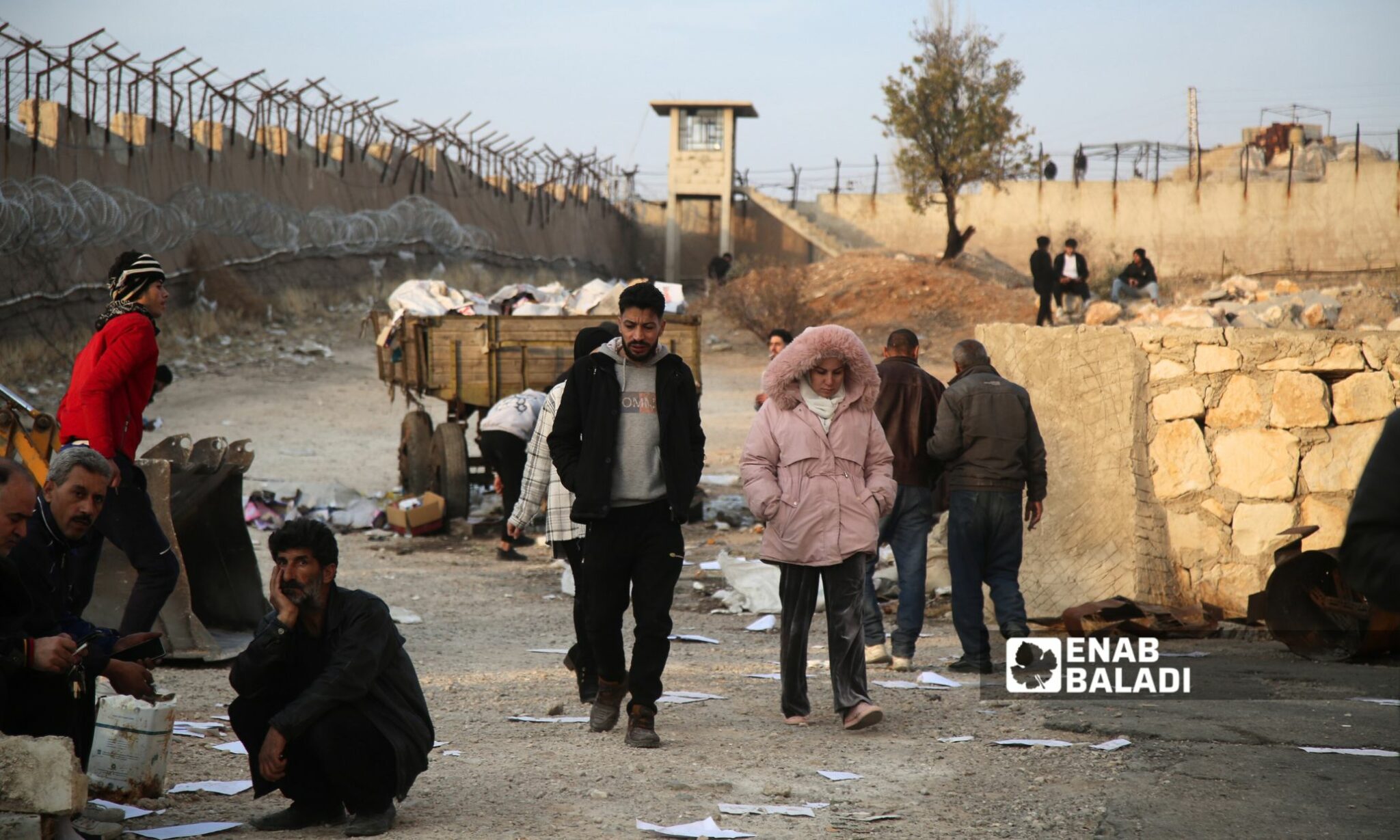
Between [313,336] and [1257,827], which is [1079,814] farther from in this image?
[313,336]

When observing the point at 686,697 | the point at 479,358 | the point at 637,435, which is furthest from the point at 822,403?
the point at 479,358

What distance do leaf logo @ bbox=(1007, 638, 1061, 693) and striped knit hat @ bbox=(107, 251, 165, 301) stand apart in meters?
4.32

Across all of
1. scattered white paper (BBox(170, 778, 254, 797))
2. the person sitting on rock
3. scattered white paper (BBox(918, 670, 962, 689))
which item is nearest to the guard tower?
the person sitting on rock

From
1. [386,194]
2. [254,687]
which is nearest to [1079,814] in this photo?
[254,687]

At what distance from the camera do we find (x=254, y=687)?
3891 mm

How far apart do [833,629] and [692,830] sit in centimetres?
167

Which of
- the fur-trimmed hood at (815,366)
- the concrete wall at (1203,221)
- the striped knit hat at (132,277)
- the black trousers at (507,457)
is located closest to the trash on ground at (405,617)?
the black trousers at (507,457)

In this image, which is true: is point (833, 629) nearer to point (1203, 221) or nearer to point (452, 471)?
point (452, 471)

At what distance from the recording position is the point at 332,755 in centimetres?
389

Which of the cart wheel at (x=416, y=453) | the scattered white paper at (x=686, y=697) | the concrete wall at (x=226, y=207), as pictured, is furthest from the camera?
the concrete wall at (x=226, y=207)

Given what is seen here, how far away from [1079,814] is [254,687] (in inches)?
102

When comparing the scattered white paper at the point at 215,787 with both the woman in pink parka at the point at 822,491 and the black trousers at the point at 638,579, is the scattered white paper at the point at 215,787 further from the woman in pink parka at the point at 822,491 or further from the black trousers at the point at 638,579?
the woman in pink parka at the point at 822,491

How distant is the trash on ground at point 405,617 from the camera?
826cm

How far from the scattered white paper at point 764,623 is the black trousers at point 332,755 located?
450 centimetres
